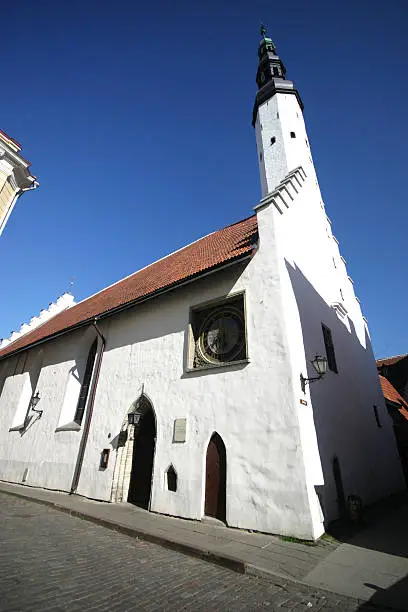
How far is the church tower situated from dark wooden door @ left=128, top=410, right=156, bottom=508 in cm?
1054

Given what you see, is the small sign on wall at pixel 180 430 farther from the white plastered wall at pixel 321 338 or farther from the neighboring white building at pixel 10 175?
the neighboring white building at pixel 10 175

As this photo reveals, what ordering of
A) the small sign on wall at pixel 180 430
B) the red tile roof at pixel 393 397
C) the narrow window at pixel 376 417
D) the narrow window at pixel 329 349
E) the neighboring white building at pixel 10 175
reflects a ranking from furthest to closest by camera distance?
the red tile roof at pixel 393 397, the neighboring white building at pixel 10 175, the narrow window at pixel 376 417, the narrow window at pixel 329 349, the small sign on wall at pixel 180 430

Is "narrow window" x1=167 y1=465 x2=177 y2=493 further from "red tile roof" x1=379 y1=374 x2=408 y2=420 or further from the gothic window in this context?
"red tile roof" x1=379 y1=374 x2=408 y2=420

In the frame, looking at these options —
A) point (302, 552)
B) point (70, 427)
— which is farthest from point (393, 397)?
point (70, 427)

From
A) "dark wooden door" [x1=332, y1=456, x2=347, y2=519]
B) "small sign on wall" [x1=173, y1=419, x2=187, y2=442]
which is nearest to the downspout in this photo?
"small sign on wall" [x1=173, y1=419, x2=187, y2=442]

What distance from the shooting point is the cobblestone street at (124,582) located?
308 centimetres

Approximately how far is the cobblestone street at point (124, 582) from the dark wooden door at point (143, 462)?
3.26m

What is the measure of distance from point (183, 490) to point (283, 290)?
17.2ft

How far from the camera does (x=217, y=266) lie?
317 inches

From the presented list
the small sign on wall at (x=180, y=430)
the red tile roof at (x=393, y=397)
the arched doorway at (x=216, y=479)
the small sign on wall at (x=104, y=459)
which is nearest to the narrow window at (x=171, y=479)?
the small sign on wall at (x=180, y=430)

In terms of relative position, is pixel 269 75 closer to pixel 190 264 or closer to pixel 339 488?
pixel 190 264

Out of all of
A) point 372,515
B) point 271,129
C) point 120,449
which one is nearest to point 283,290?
point 372,515

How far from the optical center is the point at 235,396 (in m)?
6.90

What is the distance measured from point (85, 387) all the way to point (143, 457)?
4.42 m
